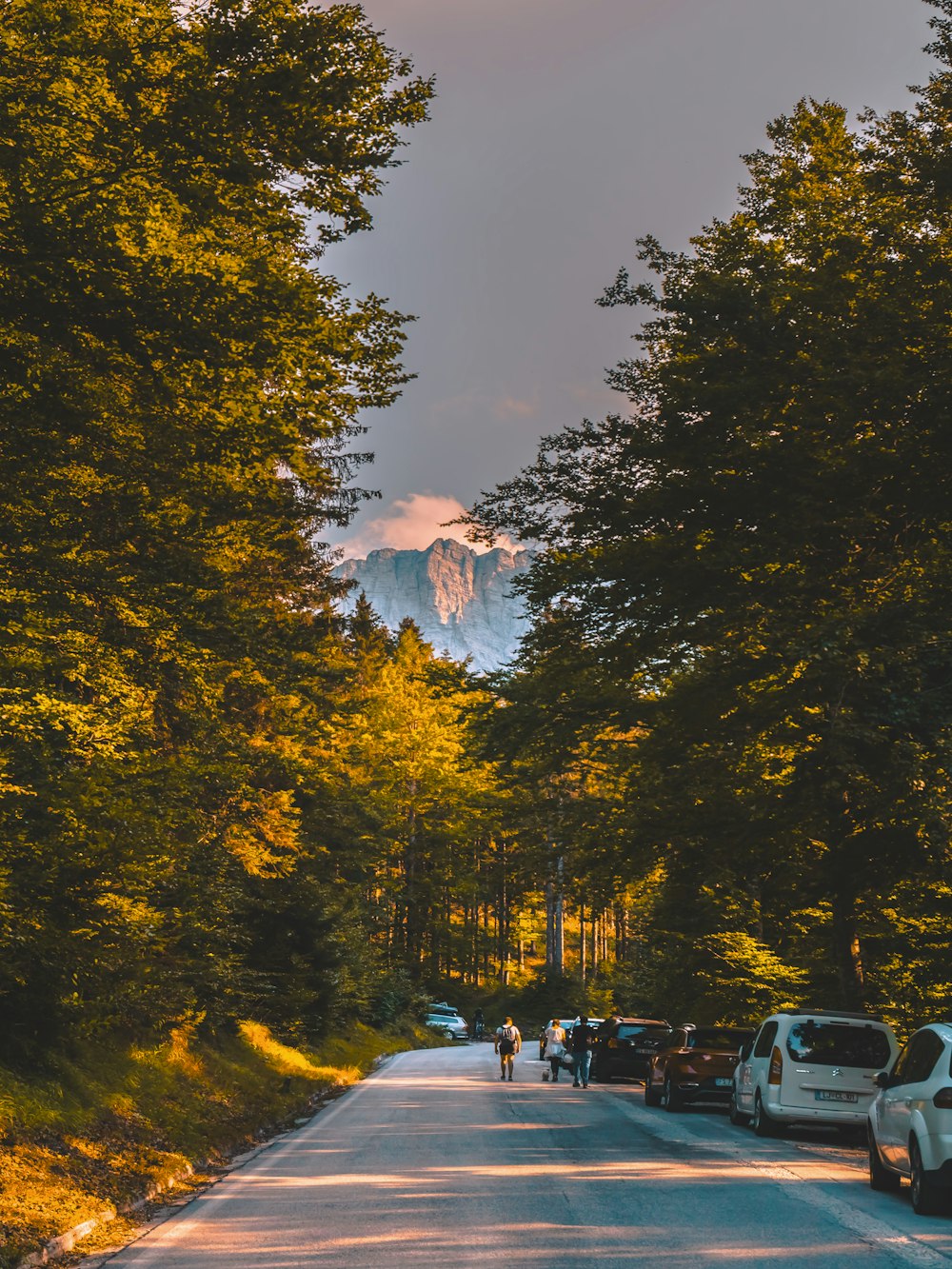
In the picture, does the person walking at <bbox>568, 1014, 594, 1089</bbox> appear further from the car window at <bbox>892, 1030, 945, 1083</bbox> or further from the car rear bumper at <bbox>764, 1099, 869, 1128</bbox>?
the car window at <bbox>892, 1030, 945, 1083</bbox>

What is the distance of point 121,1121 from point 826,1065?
8991 millimetres

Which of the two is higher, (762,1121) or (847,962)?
(847,962)

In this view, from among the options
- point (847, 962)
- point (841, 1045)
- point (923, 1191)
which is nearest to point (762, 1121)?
point (841, 1045)

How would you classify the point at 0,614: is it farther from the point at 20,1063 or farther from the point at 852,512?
the point at 852,512

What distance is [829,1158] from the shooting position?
1432 cm

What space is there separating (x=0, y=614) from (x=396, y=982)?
1743 inches

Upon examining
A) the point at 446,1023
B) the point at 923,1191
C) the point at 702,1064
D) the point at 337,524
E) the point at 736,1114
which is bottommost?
the point at 446,1023

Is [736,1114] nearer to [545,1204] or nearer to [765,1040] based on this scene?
[765,1040]

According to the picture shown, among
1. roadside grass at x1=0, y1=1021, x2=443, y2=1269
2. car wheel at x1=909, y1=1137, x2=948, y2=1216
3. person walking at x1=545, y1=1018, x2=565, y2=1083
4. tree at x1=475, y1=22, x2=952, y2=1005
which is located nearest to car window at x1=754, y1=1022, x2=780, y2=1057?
tree at x1=475, y1=22, x2=952, y2=1005

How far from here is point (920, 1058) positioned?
10.6 m

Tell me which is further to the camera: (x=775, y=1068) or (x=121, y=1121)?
(x=775, y=1068)

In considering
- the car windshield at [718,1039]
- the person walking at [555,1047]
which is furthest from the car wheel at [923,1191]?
the person walking at [555,1047]

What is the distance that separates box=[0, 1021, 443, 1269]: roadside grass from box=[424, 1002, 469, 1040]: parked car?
33.9 metres

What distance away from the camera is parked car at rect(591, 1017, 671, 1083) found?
30522 mm
